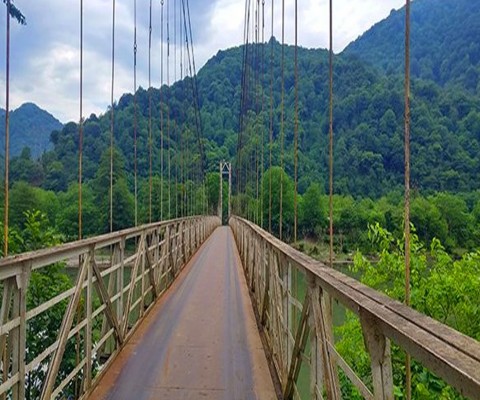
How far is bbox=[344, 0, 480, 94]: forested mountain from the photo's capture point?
5319 centimetres

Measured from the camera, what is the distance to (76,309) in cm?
213

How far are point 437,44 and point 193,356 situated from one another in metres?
64.3

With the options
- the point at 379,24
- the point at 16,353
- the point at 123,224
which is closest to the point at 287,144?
the point at 123,224

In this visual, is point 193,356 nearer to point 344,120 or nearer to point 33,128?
point 344,120

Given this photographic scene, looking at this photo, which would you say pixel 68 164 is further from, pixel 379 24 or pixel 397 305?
pixel 379 24

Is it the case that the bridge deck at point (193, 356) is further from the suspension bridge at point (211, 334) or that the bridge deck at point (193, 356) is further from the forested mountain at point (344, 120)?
the forested mountain at point (344, 120)

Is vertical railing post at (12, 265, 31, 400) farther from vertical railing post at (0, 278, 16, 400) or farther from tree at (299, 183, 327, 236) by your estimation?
tree at (299, 183, 327, 236)

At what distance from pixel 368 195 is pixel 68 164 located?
2798 cm

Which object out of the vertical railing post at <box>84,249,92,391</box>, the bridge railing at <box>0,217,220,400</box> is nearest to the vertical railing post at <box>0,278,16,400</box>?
the bridge railing at <box>0,217,220,400</box>

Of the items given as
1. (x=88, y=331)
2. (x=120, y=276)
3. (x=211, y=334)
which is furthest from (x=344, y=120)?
(x=88, y=331)

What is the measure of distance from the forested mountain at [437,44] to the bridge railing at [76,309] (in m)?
41.6

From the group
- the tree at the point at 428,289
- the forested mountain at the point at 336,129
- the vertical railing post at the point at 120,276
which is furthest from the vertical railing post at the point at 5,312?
the forested mountain at the point at 336,129

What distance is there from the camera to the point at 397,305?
1132mm

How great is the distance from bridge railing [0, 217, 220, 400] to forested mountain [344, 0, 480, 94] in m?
41.6
